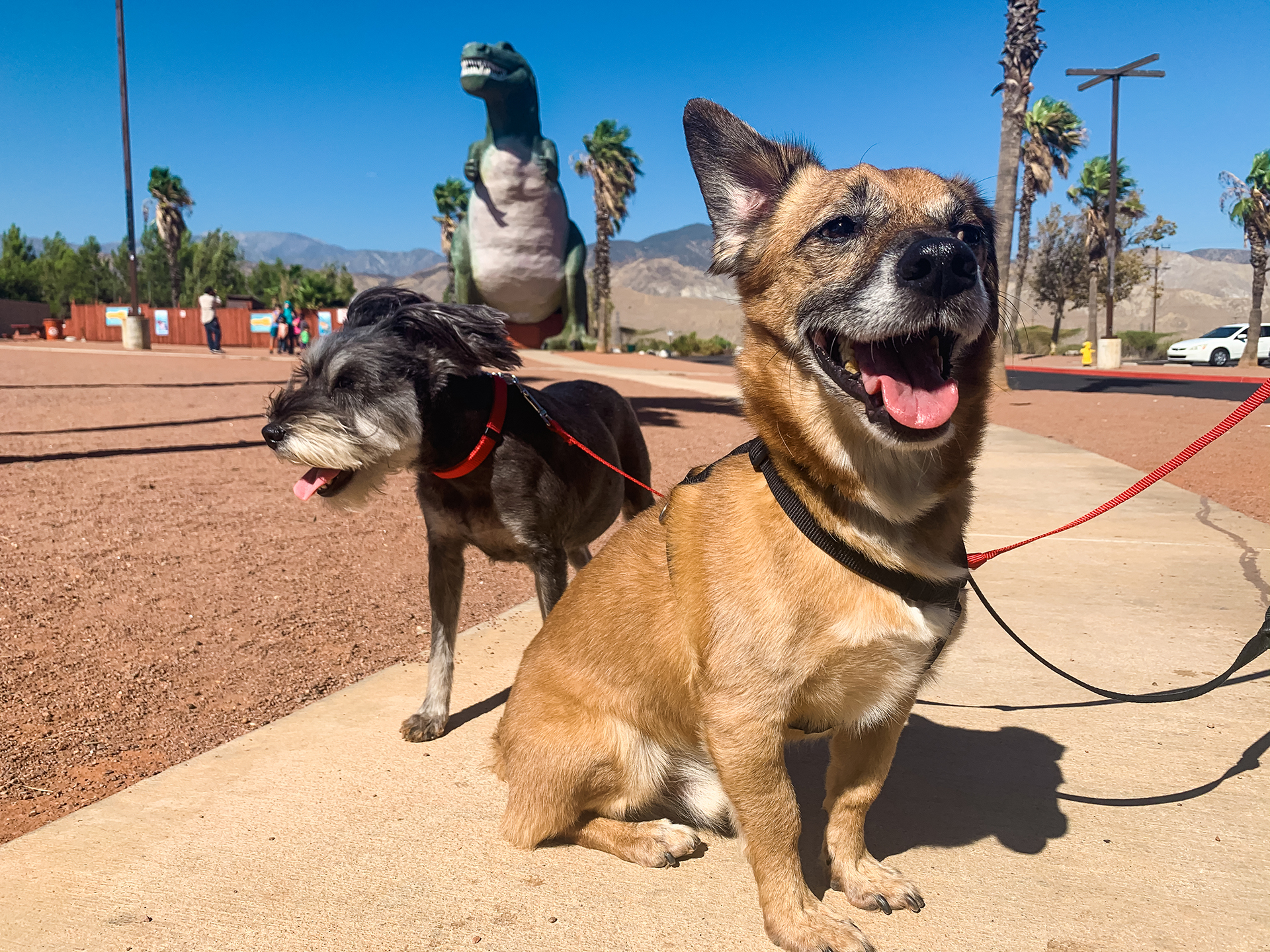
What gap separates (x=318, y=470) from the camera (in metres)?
3.54

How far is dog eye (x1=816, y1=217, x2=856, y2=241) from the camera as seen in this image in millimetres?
2309

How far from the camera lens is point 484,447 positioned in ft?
11.5

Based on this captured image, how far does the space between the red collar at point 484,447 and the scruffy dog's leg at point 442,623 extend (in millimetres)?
322

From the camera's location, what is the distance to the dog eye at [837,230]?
2309 mm

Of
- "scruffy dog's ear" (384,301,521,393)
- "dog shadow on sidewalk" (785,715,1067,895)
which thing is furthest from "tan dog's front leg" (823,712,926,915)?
"scruffy dog's ear" (384,301,521,393)

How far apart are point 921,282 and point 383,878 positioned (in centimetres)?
216

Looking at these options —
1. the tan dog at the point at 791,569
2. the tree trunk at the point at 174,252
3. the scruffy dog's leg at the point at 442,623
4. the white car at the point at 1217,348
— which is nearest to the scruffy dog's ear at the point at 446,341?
the scruffy dog's leg at the point at 442,623

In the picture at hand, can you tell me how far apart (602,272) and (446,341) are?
161 ft

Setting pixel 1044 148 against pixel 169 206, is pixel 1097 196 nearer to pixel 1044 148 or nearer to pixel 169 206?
pixel 1044 148

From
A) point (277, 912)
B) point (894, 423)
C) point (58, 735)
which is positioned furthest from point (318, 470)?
point (894, 423)

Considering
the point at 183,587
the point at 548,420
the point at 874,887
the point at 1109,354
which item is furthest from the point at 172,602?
the point at 1109,354

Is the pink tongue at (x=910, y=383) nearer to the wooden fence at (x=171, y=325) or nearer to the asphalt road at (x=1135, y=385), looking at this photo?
the asphalt road at (x=1135, y=385)

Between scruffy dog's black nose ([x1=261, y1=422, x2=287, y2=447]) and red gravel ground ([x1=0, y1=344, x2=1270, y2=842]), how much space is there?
126 centimetres

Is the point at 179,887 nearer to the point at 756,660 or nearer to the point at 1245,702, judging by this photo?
the point at 756,660
